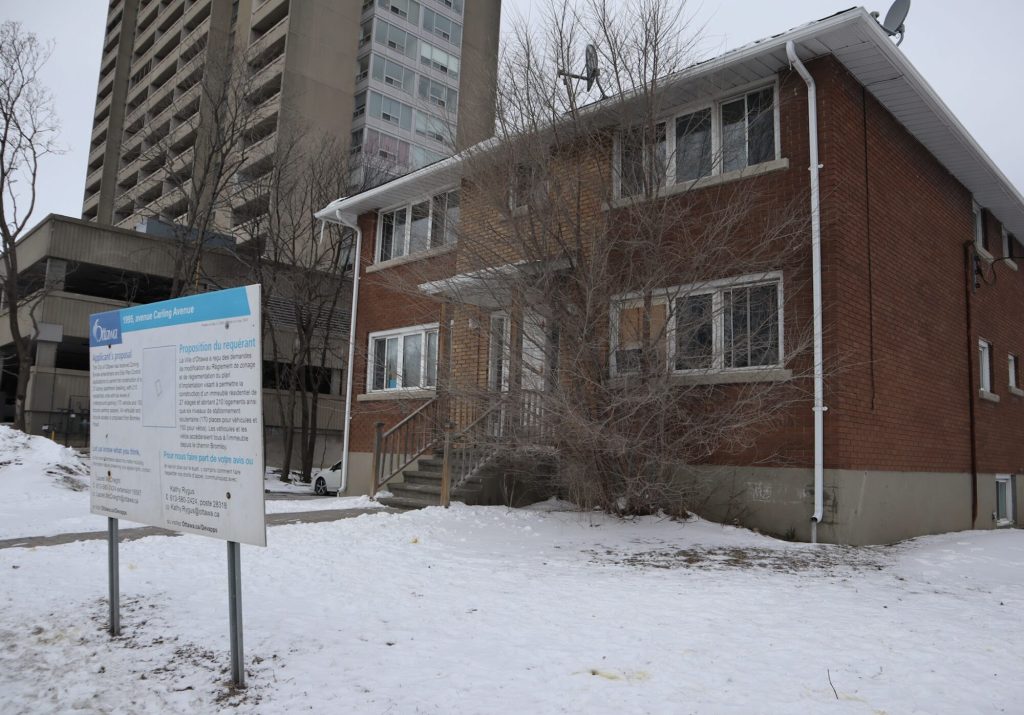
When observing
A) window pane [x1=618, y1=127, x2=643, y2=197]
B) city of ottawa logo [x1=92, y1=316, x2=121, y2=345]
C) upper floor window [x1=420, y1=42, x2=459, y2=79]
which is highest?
upper floor window [x1=420, y1=42, x2=459, y2=79]

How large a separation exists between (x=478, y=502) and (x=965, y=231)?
32.4 feet

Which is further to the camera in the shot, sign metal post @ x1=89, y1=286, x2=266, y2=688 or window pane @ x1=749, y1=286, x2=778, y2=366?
window pane @ x1=749, y1=286, x2=778, y2=366

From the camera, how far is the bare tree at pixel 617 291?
8.58 meters

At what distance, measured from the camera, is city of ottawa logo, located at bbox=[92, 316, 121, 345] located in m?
4.90

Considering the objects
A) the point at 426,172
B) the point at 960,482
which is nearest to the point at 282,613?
the point at 426,172

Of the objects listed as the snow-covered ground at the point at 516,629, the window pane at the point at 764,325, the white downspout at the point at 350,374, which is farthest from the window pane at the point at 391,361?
the window pane at the point at 764,325

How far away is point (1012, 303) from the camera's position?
1517 centimetres

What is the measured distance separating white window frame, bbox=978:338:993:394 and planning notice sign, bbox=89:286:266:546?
45.1ft

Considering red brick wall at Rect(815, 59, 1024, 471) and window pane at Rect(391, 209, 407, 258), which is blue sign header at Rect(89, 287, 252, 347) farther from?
window pane at Rect(391, 209, 407, 258)

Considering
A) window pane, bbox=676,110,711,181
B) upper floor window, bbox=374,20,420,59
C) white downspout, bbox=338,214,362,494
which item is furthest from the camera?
upper floor window, bbox=374,20,420,59

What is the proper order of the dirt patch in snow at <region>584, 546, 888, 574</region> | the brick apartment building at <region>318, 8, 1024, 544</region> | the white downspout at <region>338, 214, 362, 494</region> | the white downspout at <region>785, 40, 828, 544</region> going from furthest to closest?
the white downspout at <region>338, 214, 362, 494</region> → the brick apartment building at <region>318, 8, 1024, 544</region> → the white downspout at <region>785, 40, 828, 544</region> → the dirt patch in snow at <region>584, 546, 888, 574</region>

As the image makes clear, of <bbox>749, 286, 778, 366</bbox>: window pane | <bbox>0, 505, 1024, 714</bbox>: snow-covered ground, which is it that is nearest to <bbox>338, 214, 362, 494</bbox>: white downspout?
<bbox>0, 505, 1024, 714</bbox>: snow-covered ground

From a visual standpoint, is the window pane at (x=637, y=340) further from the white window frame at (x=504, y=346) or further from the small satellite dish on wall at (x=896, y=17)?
the small satellite dish on wall at (x=896, y=17)

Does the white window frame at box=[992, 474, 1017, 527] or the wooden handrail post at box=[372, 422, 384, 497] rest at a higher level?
the wooden handrail post at box=[372, 422, 384, 497]
